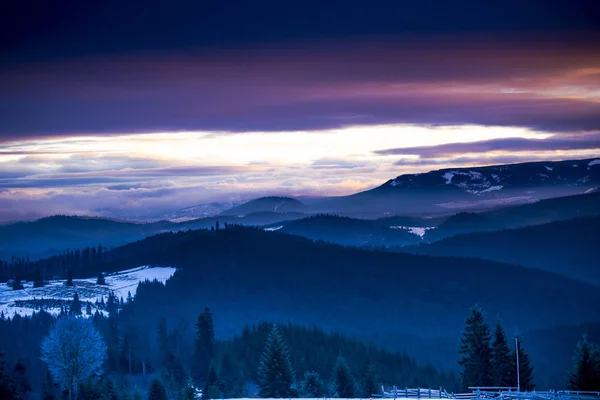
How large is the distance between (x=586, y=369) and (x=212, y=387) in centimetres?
4434

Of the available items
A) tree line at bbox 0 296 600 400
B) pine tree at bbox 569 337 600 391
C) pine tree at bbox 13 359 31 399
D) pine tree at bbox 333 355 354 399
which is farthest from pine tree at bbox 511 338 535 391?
pine tree at bbox 13 359 31 399

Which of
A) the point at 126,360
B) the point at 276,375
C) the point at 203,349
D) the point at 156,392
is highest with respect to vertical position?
the point at 276,375

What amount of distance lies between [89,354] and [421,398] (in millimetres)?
53098

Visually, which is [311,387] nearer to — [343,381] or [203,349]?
[343,381]

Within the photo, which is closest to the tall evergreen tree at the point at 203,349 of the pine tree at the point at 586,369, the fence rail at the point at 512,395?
the fence rail at the point at 512,395

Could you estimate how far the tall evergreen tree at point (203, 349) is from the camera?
162038 millimetres

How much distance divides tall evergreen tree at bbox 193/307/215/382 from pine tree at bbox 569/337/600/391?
8291 cm

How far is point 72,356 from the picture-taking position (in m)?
115

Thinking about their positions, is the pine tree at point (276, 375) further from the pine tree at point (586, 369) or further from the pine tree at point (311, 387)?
the pine tree at point (586, 369)

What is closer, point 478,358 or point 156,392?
point 478,358

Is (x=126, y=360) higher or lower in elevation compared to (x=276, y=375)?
lower

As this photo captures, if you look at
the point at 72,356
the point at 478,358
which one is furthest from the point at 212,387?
the point at 478,358

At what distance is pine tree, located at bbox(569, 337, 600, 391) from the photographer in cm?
8762

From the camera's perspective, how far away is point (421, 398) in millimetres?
75438
